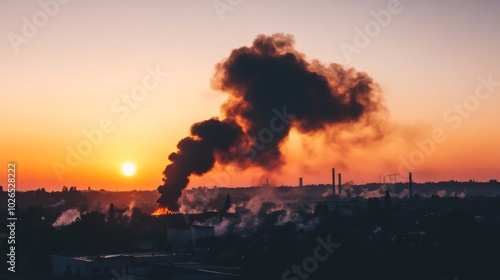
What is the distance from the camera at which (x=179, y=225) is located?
109m

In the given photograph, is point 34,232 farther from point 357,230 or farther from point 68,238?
point 357,230

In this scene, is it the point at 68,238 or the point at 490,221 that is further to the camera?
the point at 490,221

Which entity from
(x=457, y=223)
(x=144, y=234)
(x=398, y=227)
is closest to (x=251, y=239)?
(x=144, y=234)

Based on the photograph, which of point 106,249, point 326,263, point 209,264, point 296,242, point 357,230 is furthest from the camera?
point 357,230

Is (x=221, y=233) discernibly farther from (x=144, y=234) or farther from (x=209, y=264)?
(x=209, y=264)

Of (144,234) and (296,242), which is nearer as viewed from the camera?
(296,242)

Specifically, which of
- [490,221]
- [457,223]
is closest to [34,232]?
[457,223]

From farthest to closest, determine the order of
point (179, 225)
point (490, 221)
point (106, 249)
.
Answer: point (490, 221)
point (179, 225)
point (106, 249)

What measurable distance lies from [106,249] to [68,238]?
868 cm

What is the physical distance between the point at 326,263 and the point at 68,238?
4626cm

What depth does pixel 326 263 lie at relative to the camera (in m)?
71.3

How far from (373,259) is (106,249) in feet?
136

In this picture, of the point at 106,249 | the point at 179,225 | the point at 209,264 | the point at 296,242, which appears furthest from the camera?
the point at 179,225

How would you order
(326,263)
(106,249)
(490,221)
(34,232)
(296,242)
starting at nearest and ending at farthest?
(326,263), (296,242), (106,249), (34,232), (490,221)
